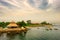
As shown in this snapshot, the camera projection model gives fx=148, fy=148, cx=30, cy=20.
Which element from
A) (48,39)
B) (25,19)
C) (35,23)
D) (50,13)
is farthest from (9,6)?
(48,39)

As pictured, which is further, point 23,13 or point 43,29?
point 43,29

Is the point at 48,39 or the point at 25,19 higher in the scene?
the point at 25,19

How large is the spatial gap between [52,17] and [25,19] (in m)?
0.63

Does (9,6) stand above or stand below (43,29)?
above

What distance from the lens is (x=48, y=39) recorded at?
3482 millimetres

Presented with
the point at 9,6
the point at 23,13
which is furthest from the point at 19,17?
the point at 9,6

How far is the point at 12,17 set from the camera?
3.44 metres

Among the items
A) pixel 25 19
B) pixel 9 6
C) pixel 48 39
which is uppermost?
pixel 9 6

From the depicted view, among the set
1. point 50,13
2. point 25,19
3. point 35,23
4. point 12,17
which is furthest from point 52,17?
point 12,17

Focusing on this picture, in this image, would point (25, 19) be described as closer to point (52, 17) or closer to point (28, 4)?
point (28, 4)

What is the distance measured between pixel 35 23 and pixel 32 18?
14cm

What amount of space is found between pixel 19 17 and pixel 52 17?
30.2 inches


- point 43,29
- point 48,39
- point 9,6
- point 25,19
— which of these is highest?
point 9,6

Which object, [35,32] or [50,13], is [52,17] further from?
[35,32]
